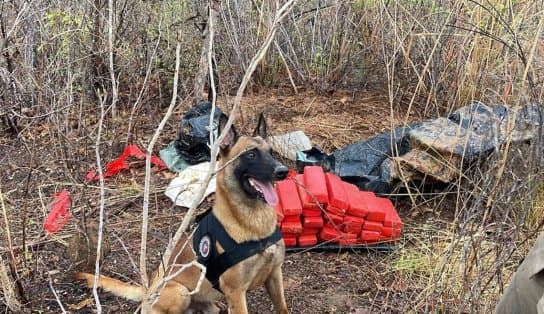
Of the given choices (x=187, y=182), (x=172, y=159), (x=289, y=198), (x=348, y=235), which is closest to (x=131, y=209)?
(x=187, y=182)

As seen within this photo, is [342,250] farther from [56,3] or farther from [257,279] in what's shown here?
[56,3]

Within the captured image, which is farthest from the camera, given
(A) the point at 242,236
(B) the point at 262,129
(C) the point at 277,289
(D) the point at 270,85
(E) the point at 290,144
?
(D) the point at 270,85

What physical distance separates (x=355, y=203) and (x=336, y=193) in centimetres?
15

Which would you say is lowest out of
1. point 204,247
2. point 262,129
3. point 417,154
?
point 204,247

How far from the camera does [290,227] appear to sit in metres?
4.27

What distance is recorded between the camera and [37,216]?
4930 millimetres

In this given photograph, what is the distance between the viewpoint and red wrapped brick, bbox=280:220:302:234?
14.0ft

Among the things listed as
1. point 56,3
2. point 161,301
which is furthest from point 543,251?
point 56,3

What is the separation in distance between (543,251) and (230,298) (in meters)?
1.92

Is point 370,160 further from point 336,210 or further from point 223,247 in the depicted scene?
point 223,247

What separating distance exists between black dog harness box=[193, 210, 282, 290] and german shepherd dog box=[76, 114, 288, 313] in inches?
0.7

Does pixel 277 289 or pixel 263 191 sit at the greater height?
pixel 263 191

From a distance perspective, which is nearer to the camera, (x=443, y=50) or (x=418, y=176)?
(x=418, y=176)

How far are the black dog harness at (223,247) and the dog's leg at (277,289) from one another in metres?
0.22
